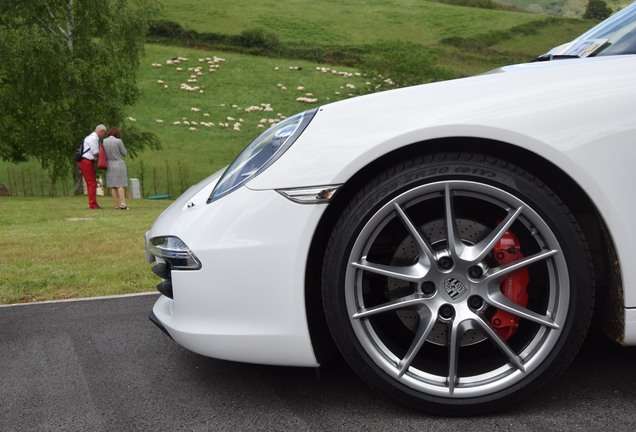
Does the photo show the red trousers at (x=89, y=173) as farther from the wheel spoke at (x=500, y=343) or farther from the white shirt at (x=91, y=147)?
the wheel spoke at (x=500, y=343)

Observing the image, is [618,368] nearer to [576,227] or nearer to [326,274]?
[576,227]

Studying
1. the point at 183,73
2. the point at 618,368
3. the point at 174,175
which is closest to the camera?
the point at 618,368

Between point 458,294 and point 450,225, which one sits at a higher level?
point 450,225

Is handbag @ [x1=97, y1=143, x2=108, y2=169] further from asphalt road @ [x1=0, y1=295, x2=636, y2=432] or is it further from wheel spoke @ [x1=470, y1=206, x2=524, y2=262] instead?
wheel spoke @ [x1=470, y1=206, x2=524, y2=262]

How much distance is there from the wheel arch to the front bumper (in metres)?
0.06

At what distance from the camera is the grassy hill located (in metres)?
35.8

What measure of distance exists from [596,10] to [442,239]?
307ft

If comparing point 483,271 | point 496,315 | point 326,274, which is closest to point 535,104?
point 483,271

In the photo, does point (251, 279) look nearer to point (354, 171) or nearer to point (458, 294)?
point (354, 171)

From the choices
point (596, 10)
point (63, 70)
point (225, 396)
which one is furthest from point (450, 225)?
point (596, 10)

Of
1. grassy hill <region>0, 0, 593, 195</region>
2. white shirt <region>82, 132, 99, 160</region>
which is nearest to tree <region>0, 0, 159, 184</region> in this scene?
grassy hill <region>0, 0, 593, 195</region>

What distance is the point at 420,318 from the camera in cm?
198

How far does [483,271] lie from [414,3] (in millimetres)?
80540

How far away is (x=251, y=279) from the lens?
200cm
